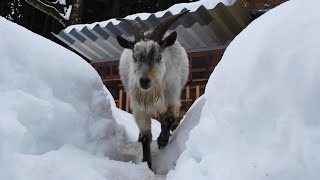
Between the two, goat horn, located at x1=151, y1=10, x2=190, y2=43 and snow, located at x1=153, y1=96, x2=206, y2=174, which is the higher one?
goat horn, located at x1=151, y1=10, x2=190, y2=43

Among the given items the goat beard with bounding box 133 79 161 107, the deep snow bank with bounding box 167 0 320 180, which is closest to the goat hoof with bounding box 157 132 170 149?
the goat beard with bounding box 133 79 161 107

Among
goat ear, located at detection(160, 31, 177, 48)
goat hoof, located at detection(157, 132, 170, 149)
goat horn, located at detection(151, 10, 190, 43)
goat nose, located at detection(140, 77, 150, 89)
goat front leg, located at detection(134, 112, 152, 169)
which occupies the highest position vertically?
goat horn, located at detection(151, 10, 190, 43)

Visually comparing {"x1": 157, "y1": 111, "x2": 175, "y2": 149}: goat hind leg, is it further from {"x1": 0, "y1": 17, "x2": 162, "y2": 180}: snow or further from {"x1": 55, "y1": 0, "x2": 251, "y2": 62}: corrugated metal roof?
{"x1": 55, "y1": 0, "x2": 251, "y2": 62}: corrugated metal roof

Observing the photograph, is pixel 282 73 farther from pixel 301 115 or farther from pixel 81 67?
pixel 81 67

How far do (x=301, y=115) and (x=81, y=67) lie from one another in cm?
276

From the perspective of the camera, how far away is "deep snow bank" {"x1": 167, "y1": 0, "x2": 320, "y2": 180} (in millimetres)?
2971

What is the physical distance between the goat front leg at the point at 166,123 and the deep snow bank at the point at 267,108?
147 centimetres

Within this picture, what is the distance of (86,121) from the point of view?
15.2ft

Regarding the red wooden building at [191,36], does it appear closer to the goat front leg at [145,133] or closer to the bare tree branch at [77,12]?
the bare tree branch at [77,12]

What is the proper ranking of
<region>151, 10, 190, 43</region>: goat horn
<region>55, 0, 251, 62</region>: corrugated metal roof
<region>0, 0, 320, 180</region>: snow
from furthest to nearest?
<region>55, 0, 251, 62</region>: corrugated metal roof < <region>151, 10, 190, 43</region>: goat horn < <region>0, 0, 320, 180</region>: snow

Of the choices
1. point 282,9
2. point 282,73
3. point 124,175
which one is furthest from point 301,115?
point 124,175

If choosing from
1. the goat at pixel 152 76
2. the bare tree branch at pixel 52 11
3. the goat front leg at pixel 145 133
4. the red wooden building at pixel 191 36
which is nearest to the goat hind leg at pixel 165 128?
the goat at pixel 152 76

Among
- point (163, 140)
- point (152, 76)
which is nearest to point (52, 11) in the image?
point (163, 140)

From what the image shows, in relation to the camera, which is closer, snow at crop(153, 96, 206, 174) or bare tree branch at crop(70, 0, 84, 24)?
snow at crop(153, 96, 206, 174)
